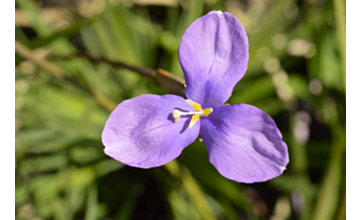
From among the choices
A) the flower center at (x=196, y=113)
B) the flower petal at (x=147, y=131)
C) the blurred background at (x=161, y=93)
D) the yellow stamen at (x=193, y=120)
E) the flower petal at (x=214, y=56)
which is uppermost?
the flower petal at (x=214, y=56)

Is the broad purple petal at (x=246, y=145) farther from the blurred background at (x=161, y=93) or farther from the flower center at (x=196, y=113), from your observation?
the blurred background at (x=161, y=93)

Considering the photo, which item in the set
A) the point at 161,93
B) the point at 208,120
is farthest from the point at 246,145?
the point at 161,93

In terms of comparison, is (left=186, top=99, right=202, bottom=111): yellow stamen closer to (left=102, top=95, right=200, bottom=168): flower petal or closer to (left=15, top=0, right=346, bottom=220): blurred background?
(left=102, top=95, right=200, bottom=168): flower petal

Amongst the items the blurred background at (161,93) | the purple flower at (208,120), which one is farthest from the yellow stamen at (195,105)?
the blurred background at (161,93)

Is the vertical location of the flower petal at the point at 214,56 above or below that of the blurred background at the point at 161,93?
above

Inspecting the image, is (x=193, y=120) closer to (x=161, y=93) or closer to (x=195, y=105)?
(x=195, y=105)

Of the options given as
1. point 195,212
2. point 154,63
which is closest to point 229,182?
point 195,212
